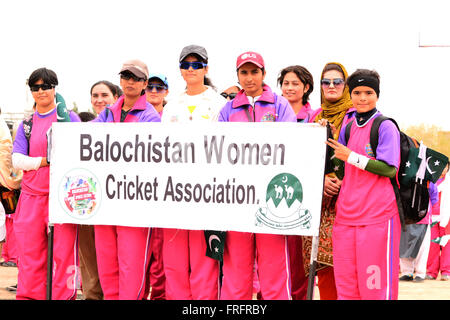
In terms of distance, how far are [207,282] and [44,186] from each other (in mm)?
1709

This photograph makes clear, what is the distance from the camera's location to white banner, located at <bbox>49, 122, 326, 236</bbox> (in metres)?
4.42

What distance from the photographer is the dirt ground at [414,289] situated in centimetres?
694

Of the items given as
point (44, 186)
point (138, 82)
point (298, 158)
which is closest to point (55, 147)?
point (44, 186)

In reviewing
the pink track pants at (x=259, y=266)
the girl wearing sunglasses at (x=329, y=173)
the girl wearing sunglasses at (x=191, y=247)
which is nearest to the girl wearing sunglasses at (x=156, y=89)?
the girl wearing sunglasses at (x=191, y=247)

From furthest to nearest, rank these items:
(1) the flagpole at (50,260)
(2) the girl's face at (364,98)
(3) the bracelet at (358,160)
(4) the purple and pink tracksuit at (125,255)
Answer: (1) the flagpole at (50,260)
(4) the purple and pink tracksuit at (125,255)
(2) the girl's face at (364,98)
(3) the bracelet at (358,160)

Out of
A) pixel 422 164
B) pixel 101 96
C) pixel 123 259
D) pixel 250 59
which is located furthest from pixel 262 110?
pixel 101 96

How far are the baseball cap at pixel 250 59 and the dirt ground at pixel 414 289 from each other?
3.20m

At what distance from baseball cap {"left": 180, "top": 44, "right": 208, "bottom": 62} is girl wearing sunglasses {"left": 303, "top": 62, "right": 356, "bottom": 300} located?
41.6 inches

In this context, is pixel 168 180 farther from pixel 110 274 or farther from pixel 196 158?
pixel 110 274

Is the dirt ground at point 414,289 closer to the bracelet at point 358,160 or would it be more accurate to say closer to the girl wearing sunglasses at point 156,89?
the girl wearing sunglasses at point 156,89

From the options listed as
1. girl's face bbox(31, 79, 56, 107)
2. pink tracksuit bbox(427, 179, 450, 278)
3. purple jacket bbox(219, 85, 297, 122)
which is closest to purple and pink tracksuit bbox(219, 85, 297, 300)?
purple jacket bbox(219, 85, 297, 122)

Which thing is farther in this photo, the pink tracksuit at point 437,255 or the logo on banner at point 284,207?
the pink tracksuit at point 437,255

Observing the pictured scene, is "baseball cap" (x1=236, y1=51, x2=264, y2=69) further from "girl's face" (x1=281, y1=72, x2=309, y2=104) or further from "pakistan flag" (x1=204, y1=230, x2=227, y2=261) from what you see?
"pakistan flag" (x1=204, y1=230, x2=227, y2=261)

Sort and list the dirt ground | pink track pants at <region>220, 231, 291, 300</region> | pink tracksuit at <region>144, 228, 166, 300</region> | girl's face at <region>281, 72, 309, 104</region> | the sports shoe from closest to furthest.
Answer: pink track pants at <region>220, 231, 291, 300</region> < girl's face at <region>281, 72, 309, 104</region> < pink tracksuit at <region>144, 228, 166, 300</region> < the dirt ground < the sports shoe
